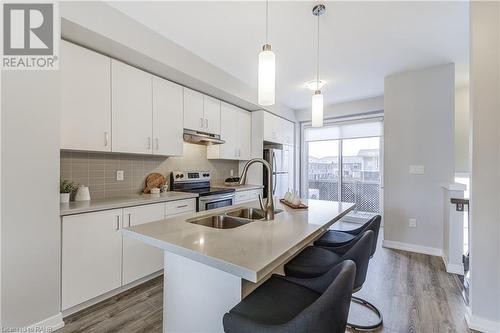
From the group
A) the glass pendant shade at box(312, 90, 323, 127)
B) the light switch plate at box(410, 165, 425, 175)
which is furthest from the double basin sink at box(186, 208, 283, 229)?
the light switch plate at box(410, 165, 425, 175)

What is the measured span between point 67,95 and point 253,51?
194 centimetres

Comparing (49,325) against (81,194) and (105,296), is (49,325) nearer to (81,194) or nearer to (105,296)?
(105,296)

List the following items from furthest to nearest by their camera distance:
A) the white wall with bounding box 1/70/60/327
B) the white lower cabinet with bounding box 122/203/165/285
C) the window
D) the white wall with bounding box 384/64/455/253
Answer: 1. the window
2. the white wall with bounding box 384/64/455/253
3. the white lower cabinet with bounding box 122/203/165/285
4. the white wall with bounding box 1/70/60/327

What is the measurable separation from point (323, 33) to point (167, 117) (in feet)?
6.52

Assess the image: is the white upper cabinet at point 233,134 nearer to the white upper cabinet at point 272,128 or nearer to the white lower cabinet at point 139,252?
the white upper cabinet at point 272,128

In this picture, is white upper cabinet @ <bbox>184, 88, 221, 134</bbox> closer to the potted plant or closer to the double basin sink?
the potted plant

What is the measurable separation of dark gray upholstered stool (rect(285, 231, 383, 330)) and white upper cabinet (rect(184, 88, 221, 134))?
2247 mm

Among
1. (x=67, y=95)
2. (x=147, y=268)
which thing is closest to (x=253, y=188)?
(x=147, y=268)

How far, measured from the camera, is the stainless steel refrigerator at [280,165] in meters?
4.46

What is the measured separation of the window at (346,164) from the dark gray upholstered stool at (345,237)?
3.26 meters

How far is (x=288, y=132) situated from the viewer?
524 cm

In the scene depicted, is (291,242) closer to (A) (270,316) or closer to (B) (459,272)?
(A) (270,316)

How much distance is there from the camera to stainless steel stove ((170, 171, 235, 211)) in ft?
9.67

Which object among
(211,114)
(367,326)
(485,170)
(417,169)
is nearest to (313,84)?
(211,114)
